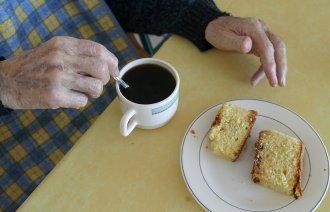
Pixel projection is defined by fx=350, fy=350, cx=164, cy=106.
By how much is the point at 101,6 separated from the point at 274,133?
0.70 metres

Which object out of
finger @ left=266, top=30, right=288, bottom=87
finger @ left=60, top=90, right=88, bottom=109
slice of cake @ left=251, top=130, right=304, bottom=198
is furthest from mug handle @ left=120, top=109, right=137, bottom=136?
finger @ left=266, top=30, right=288, bottom=87

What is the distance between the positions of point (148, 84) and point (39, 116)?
0.42 metres

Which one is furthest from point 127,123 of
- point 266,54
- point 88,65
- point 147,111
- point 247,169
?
point 266,54

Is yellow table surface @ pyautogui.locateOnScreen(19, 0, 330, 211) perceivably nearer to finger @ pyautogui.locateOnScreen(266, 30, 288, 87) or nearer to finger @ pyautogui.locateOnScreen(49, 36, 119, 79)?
finger @ pyautogui.locateOnScreen(266, 30, 288, 87)

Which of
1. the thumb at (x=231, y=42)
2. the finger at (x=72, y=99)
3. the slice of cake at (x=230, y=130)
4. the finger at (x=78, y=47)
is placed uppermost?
the finger at (x=78, y=47)

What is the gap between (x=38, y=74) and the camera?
29.7 inches

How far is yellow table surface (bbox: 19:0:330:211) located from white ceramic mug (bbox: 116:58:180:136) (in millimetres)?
40

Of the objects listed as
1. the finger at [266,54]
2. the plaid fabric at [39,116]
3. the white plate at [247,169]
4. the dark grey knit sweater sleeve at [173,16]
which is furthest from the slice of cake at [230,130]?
the plaid fabric at [39,116]

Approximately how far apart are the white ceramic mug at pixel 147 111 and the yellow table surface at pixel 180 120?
0.04m

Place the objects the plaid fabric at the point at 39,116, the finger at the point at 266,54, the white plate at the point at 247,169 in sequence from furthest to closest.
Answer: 1. the plaid fabric at the point at 39,116
2. the finger at the point at 266,54
3. the white plate at the point at 247,169

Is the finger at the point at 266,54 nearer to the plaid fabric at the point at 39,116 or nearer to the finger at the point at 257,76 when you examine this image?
the finger at the point at 257,76

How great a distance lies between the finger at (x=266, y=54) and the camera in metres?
0.91

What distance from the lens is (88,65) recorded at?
0.76 meters

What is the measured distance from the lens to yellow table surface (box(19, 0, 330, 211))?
2.56 feet
